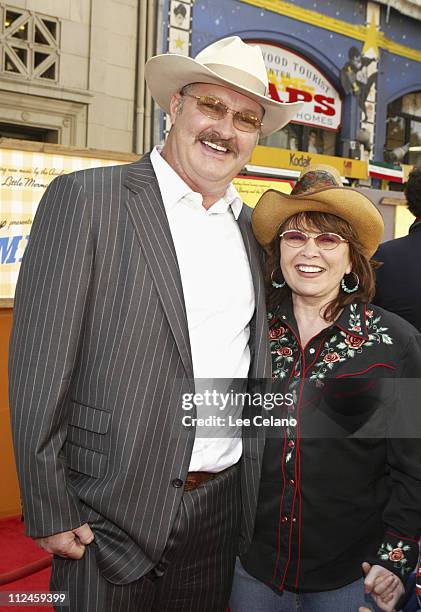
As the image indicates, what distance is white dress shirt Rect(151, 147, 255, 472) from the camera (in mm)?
1812

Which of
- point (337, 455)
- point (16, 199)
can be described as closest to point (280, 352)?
point (337, 455)

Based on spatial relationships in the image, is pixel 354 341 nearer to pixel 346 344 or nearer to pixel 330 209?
pixel 346 344

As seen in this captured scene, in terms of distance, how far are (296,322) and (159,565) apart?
0.81m

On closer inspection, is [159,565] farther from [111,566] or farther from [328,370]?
[328,370]

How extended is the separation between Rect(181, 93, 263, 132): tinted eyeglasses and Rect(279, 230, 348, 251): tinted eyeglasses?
382 millimetres

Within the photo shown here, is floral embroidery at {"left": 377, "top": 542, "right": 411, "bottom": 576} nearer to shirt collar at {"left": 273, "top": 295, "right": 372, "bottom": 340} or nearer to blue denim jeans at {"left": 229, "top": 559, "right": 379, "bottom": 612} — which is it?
blue denim jeans at {"left": 229, "top": 559, "right": 379, "bottom": 612}

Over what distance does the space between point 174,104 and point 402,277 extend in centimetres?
143

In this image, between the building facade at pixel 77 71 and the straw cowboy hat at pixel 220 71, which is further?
the building facade at pixel 77 71

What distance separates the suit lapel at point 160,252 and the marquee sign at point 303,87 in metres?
7.63

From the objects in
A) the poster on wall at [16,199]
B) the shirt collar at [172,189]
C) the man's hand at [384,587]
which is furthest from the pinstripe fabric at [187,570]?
the poster on wall at [16,199]

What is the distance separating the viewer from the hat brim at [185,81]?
6.46 ft

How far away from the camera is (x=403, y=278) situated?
297cm

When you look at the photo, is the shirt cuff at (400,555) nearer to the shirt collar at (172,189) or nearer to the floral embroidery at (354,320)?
the floral embroidery at (354,320)

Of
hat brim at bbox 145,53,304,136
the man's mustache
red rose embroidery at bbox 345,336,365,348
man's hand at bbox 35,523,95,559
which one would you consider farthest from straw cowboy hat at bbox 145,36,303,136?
man's hand at bbox 35,523,95,559
